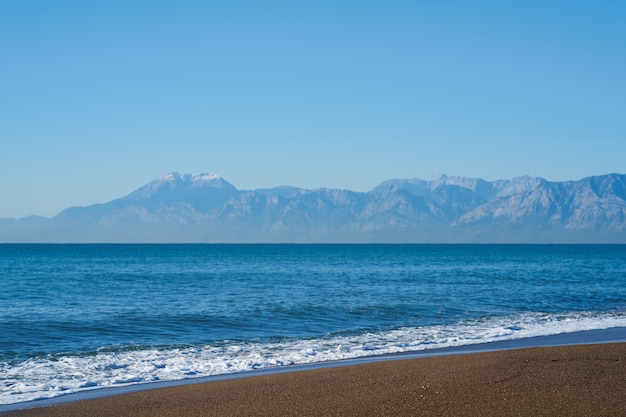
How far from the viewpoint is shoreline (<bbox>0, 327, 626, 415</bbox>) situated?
1288cm

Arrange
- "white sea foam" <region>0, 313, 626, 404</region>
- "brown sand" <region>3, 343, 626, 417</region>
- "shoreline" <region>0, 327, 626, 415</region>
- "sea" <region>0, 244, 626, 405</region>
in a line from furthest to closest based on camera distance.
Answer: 1. "sea" <region>0, 244, 626, 405</region>
2. "white sea foam" <region>0, 313, 626, 404</region>
3. "shoreline" <region>0, 327, 626, 415</region>
4. "brown sand" <region>3, 343, 626, 417</region>

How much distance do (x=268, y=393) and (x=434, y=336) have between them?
10439 millimetres

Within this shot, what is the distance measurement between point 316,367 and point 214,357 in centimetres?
320

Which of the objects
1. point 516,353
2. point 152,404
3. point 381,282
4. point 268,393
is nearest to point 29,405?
point 152,404

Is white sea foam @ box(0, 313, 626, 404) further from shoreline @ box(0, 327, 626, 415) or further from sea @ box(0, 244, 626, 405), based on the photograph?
shoreline @ box(0, 327, 626, 415)

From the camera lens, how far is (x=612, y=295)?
38281 mm

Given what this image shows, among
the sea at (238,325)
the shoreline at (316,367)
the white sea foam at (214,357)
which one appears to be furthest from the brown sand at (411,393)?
the sea at (238,325)

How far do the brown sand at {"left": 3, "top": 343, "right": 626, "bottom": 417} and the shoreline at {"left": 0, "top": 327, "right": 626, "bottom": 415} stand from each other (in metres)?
0.28

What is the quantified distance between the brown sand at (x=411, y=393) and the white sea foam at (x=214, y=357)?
78.8 inches

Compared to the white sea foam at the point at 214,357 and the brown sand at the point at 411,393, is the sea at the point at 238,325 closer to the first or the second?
the white sea foam at the point at 214,357

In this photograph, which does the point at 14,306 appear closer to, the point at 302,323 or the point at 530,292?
the point at 302,323

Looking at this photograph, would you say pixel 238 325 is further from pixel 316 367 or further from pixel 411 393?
pixel 411 393

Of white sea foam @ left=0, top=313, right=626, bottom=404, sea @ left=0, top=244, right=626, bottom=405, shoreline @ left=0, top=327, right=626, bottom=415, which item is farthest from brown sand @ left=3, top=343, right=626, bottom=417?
sea @ left=0, top=244, right=626, bottom=405

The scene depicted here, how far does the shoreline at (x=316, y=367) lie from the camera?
12.9 m
